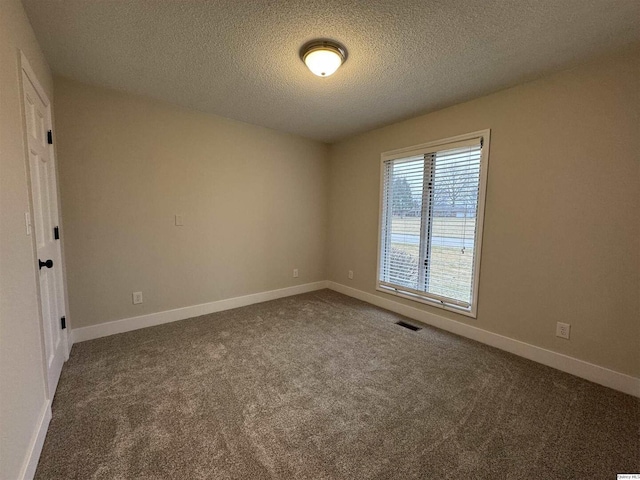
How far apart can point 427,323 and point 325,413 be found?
1.90m

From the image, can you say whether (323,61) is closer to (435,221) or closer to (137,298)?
(435,221)

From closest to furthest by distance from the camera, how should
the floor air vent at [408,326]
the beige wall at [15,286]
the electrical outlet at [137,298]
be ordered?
1. the beige wall at [15,286]
2. the electrical outlet at [137,298]
3. the floor air vent at [408,326]

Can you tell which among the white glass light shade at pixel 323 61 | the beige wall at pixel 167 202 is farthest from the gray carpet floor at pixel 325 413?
the white glass light shade at pixel 323 61

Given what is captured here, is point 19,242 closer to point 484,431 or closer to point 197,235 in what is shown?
point 197,235

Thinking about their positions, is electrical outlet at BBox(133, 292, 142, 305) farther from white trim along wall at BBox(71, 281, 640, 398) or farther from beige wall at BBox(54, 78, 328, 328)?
white trim along wall at BBox(71, 281, 640, 398)

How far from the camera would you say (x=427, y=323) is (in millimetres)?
3111

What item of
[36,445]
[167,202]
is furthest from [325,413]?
[167,202]

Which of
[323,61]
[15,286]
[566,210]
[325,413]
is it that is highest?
[323,61]

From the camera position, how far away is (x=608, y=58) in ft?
6.31

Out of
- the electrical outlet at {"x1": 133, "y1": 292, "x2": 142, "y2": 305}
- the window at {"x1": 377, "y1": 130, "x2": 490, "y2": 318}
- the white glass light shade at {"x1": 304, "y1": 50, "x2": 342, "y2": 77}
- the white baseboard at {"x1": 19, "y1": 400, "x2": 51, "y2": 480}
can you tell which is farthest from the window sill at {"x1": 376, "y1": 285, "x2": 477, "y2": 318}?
the white baseboard at {"x1": 19, "y1": 400, "x2": 51, "y2": 480}

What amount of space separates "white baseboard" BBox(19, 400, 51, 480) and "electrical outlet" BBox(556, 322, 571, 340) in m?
3.47

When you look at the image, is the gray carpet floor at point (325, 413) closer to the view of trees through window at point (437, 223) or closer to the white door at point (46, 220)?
the white door at point (46, 220)

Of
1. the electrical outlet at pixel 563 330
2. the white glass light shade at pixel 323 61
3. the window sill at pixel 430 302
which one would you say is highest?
the white glass light shade at pixel 323 61

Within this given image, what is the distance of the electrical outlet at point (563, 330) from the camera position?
7.13ft
